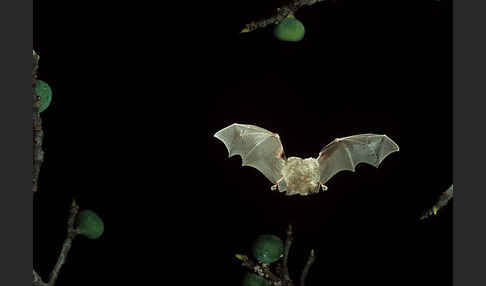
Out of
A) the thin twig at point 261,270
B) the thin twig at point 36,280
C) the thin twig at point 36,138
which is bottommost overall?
the thin twig at point 36,280

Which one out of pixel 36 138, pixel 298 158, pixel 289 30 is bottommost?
pixel 36 138

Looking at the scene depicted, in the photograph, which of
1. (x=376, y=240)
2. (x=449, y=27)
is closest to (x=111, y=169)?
(x=376, y=240)

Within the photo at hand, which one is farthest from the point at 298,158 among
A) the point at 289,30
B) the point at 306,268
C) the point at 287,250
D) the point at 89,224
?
the point at 89,224

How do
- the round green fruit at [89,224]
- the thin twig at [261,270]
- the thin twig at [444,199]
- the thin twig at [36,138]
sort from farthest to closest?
the thin twig at [444,199], the thin twig at [261,270], the round green fruit at [89,224], the thin twig at [36,138]

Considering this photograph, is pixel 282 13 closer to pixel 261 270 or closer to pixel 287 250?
pixel 287 250

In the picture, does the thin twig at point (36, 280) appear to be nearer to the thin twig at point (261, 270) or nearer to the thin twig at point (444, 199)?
the thin twig at point (261, 270)

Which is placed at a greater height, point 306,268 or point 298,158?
point 298,158

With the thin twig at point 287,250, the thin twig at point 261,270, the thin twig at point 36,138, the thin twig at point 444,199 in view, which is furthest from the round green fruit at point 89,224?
the thin twig at point 444,199
